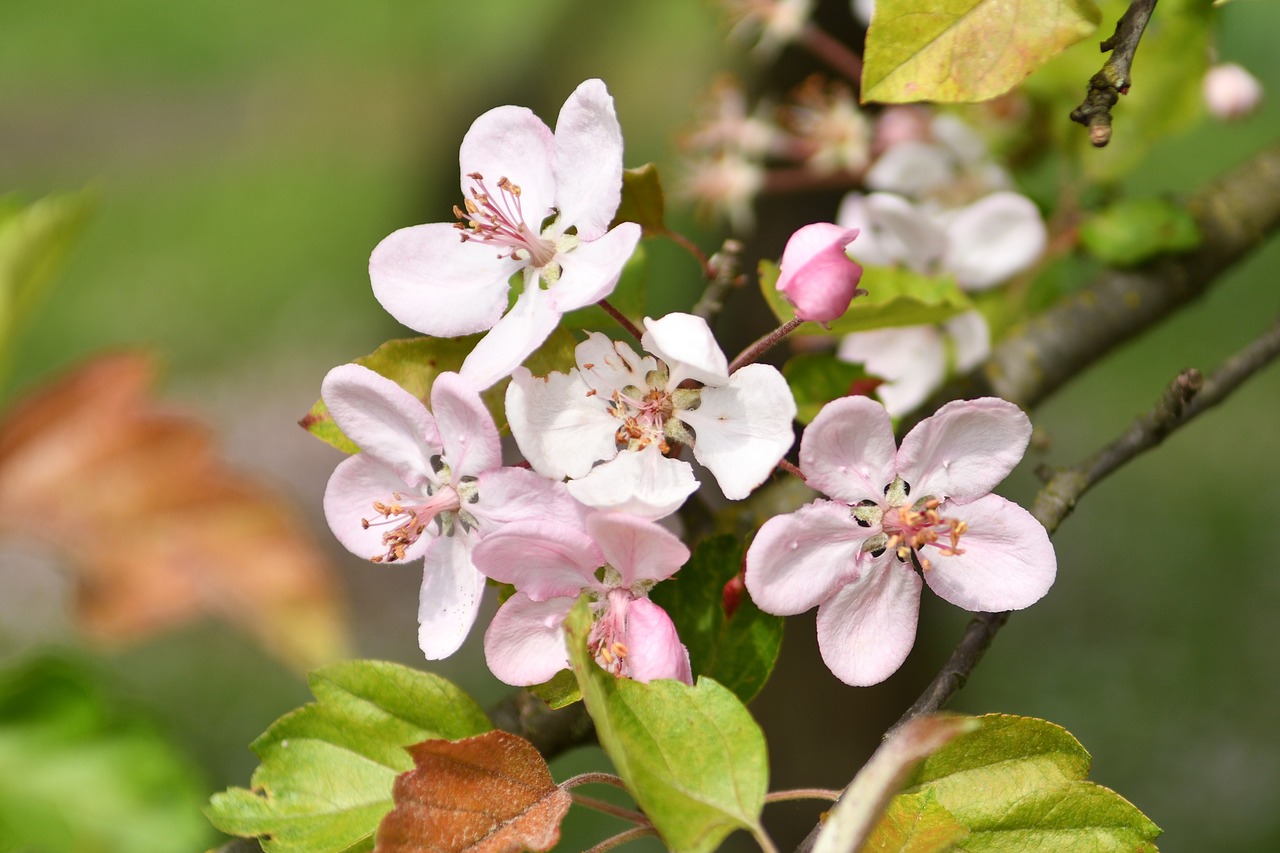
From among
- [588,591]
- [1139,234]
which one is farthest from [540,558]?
[1139,234]

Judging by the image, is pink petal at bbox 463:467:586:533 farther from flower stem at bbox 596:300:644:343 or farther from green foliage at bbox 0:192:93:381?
green foliage at bbox 0:192:93:381

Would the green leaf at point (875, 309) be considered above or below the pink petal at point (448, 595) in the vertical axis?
above

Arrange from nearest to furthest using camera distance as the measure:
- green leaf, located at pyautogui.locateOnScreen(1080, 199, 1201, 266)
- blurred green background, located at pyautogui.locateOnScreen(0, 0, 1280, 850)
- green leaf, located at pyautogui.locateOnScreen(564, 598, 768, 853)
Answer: green leaf, located at pyautogui.locateOnScreen(564, 598, 768, 853) → green leaf, located at pyautogui.locateOnScreen(1080, 199, 1201, 266) → blurred green background, located at pyautogui.locateOnScreen(0, 0, 1280, 850)

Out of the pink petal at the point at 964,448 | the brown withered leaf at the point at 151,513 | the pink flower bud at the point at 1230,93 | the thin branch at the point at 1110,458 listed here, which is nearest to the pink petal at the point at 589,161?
the pink petal at the point at 964,448

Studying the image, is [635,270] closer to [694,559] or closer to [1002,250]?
[694,559]

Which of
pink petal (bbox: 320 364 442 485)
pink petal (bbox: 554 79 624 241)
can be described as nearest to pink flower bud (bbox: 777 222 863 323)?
pink petal (bbox: 554 79 624 241)

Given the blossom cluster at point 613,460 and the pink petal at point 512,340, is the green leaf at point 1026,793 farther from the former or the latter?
the pink petal at point 512,340

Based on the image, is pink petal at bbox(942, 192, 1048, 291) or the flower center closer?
the flower center
